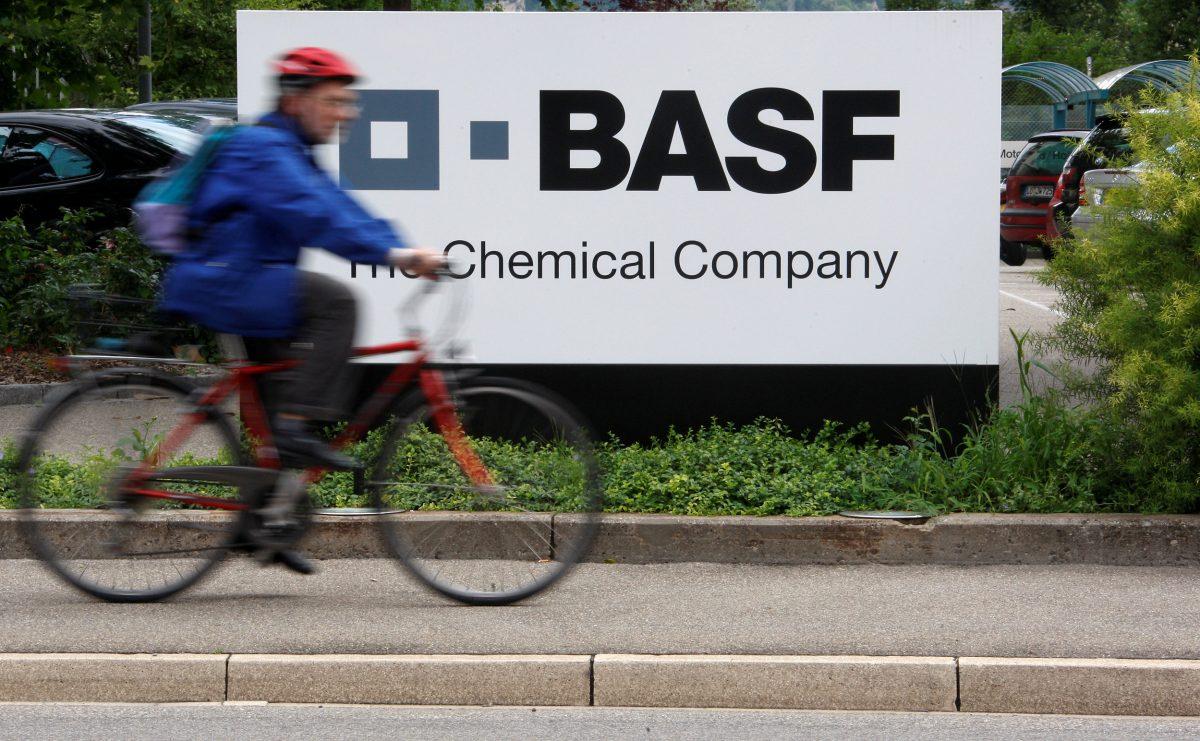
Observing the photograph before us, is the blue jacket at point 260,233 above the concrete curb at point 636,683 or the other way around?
above

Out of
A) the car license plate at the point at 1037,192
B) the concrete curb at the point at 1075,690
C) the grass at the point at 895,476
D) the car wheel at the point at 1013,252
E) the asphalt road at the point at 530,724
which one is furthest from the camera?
the car wheel at the point at 1013,252

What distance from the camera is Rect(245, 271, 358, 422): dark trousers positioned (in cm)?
514

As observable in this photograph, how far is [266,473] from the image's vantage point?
533cm

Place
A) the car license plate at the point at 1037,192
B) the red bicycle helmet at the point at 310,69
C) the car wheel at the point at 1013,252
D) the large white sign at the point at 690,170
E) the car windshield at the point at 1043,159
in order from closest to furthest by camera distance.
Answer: the red bicycle helmet at the point at 310,69 < the large white sign at the point at 690,170 < the car license plate at the point at 1037,192 < the car windshield at the point at 1043,159 < the car wheel at the point at 1013,252

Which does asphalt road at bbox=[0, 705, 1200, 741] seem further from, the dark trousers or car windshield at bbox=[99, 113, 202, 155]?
car windshield at bbox=[99, 113, 202, 155]

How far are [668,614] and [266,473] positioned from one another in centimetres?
148

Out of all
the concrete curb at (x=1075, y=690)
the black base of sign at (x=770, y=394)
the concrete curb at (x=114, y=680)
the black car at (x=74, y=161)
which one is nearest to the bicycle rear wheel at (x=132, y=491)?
the concrete curb at (x=114, y=680)

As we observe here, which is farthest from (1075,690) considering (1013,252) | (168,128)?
(1013,252)

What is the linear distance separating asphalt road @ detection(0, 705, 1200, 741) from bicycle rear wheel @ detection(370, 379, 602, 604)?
2.71 feet

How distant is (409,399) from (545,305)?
2303 millimetres

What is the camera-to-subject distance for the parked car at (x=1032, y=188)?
22203 millimetres

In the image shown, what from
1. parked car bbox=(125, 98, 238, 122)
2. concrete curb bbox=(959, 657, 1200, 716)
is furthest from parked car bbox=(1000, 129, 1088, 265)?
concrete curb bbox=(959, 657, 1200, 716)

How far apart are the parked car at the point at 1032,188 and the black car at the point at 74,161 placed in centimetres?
1380

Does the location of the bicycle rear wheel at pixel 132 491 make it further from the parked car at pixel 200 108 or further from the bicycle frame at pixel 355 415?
the parked car at pixel 200 108
